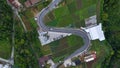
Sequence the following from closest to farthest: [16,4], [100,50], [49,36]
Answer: [16,4] < [49,36] < [100,50]

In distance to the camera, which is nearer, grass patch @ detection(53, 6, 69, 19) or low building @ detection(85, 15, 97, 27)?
grass patch @ detection(53, 6, 69, 19)

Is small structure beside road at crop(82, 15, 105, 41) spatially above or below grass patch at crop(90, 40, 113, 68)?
above

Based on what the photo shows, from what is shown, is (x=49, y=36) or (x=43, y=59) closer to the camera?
(x=49, y=36)

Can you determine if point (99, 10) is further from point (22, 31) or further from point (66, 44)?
point (22, 31)

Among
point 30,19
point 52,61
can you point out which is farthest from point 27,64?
point 30,19

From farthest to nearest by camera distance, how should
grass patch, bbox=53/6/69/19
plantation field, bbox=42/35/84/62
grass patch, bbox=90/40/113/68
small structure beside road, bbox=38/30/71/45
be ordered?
1. grass patch, bbox=90/40/113/68
2. plantation field, bbox=42/35/84/62
3. small structure beside road, bbox=38/30/71/45
4. grass patch, bbox=53/6/69/19

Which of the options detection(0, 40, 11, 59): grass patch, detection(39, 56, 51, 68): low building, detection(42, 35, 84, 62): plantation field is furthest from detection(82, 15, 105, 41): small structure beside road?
detection(0, 40, 11, 59): grass patch

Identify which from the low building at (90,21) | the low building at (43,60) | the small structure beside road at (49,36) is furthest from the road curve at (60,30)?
the low building at (43,60)

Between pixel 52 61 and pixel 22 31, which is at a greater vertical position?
pixel 22 31

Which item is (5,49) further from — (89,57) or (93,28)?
(93,28)

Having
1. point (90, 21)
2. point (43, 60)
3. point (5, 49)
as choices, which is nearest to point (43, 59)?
point (43, 60)

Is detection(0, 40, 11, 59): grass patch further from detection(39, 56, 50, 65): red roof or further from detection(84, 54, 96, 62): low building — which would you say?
detection(84, 54, 96, 62): low building
